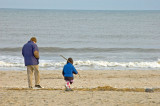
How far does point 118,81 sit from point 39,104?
735 centimetres

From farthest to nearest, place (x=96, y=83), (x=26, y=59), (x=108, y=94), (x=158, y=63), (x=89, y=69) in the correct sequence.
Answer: (x=158, y=63) < (x=89, y=69) < (x=96, y=83) < (x=26, y=59) < (x=108, y=94)

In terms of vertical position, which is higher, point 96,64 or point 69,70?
point 96,64

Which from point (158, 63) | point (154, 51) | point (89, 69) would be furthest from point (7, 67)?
point (154, 51)

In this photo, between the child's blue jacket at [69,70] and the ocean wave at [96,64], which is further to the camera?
the ocean wave at [96,64]

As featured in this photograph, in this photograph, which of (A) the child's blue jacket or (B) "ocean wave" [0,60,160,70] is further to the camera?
(B) "ocean wave" [0,60,160,70]

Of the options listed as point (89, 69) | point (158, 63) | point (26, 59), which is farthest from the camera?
point (158, 63)

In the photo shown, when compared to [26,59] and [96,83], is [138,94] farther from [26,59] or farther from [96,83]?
[96,83]

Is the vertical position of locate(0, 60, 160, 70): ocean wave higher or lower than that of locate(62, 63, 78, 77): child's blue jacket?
higher

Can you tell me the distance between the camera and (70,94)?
876 centimetres

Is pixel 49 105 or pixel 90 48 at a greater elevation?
pixel 90 48

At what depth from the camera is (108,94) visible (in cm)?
875

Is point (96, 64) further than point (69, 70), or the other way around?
point (96, 64)

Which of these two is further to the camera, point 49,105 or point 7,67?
point 7,67

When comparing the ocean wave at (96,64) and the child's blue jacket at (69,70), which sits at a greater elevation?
the ocean wave at (96,64)
